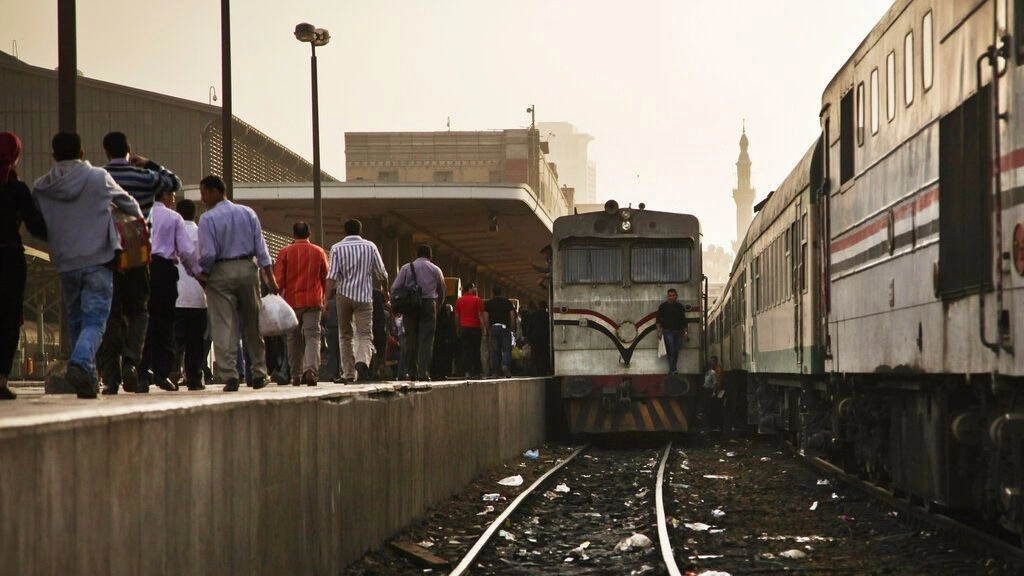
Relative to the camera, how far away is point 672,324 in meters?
23.6

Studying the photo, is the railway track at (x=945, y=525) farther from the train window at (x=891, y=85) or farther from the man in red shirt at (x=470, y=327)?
the man in red shirt at (x=470, y=327)

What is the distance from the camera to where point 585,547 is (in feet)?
38.1

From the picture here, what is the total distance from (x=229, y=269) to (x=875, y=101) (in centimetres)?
534

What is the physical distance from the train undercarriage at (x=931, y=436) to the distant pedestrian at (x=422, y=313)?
4.41m

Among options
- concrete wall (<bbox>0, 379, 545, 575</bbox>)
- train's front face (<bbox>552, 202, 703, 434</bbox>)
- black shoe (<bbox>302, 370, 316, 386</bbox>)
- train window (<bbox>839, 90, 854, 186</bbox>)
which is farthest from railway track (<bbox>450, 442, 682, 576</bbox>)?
train's front face (<bbox>552, 202, 703, 434</bbox>)

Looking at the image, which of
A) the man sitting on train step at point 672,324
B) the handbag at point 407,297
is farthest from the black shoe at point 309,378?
the man sitting on train step at point 672,324

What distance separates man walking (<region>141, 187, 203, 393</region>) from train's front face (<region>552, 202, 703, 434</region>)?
1261cm

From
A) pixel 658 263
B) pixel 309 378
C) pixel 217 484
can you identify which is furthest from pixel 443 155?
pixel 217 484

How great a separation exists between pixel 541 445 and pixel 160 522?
19.1 meters

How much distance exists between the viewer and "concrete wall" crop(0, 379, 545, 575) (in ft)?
14.9

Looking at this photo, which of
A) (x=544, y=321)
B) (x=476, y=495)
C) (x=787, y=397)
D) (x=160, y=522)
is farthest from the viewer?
(x=544, y=321)

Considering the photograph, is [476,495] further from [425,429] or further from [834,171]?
[834,171]

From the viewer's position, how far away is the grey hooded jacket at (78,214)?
830 centimetres

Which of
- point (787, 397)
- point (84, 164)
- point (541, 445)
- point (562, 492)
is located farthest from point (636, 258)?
point (84, 164)
